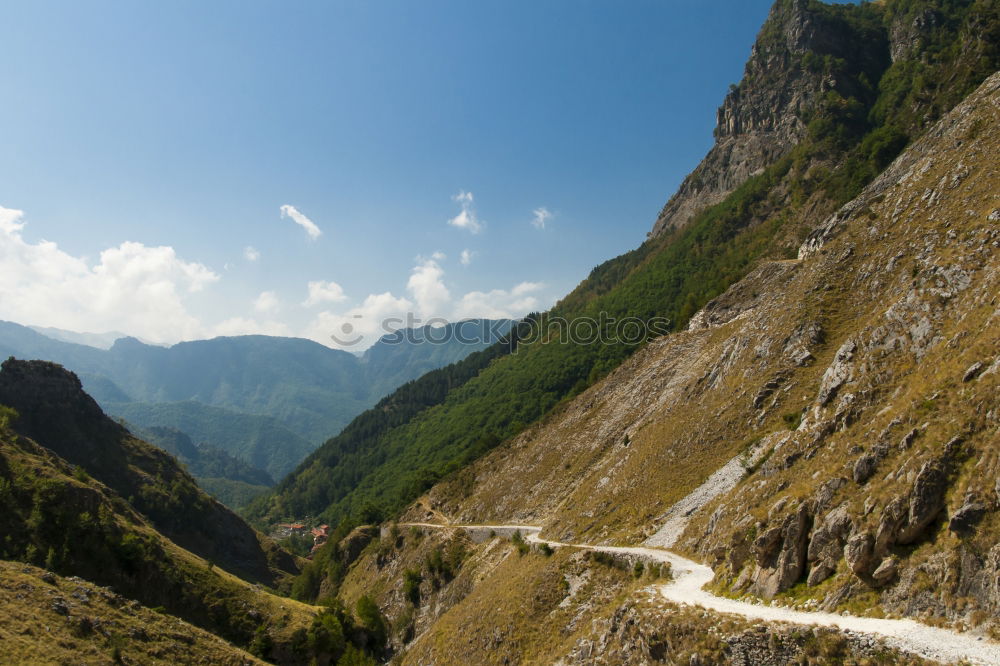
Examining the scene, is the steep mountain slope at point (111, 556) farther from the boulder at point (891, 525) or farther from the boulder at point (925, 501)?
the boulder at point (925, 501)

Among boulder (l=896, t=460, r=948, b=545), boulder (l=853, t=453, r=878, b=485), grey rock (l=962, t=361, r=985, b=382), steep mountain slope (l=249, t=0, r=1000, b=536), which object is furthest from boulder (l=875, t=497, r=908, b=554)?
steep mountain slope (l=249, t=0, r=1000, b=536)

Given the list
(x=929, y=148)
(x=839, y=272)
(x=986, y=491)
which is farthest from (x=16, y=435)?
(x=929, y=148)

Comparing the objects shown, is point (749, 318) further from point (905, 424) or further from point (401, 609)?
point (401, 609)

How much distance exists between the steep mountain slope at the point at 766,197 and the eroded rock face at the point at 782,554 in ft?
164

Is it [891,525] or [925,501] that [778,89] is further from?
[891,525]

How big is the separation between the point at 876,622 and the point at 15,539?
70.4 m

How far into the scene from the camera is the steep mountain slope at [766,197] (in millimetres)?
86375

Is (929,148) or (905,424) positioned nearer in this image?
(905,424)

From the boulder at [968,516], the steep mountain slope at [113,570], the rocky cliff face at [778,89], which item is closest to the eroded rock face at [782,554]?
the boulder at [968,516]

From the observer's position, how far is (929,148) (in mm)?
54062

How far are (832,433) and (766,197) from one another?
341 feet

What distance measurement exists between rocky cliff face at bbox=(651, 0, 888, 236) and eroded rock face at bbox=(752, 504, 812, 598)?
5273 inches

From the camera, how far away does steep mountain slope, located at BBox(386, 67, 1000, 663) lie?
1712 cm

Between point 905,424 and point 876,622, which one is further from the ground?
point 905,424
